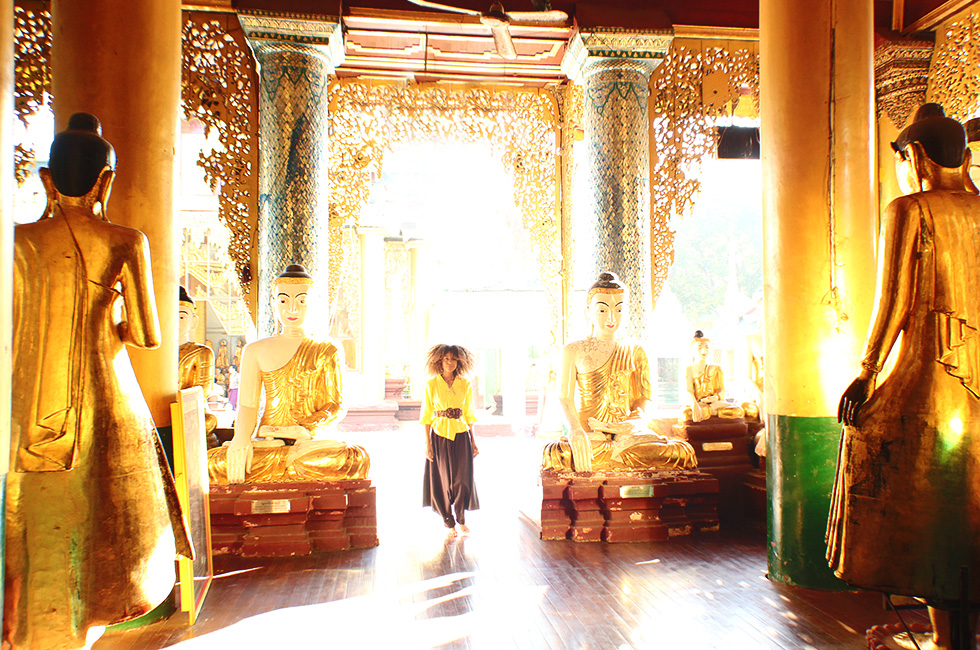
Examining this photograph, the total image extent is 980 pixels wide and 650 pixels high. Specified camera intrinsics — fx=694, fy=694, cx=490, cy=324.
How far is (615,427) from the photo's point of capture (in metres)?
4.89

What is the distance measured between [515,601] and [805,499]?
1545 mm

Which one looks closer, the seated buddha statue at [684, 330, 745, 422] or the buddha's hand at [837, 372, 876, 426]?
the buddha's hand at [837, 372, 876, 426]

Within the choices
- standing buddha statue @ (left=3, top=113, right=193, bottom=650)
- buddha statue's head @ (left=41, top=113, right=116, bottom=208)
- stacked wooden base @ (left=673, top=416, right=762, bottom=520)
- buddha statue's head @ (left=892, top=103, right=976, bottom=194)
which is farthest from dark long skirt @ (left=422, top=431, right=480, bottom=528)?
buddha statue's head @ (left=892, top=103, right=976, bottom=194)

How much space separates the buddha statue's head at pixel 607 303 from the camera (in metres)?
5.03

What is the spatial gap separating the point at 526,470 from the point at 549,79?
4143mm

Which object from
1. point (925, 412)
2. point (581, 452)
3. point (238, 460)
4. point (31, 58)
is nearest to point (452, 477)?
point (581, 452)

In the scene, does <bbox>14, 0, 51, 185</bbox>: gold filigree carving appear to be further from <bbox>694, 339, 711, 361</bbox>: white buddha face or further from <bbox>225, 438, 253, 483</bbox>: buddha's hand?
<bbox>694, 339, 711, 361</bbox>: white buddha face

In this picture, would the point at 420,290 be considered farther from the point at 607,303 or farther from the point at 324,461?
the point at 324,461

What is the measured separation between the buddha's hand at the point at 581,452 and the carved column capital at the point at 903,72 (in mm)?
4069

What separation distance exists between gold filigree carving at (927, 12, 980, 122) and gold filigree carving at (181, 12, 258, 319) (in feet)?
19.1

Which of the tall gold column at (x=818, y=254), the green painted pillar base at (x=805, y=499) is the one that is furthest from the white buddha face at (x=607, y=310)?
the green painted pillar base at (x=805, y=499)

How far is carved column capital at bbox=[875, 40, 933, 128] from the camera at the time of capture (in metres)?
6.02

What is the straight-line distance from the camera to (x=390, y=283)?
14.5 meters

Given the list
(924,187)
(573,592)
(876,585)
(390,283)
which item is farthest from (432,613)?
(390,283)
